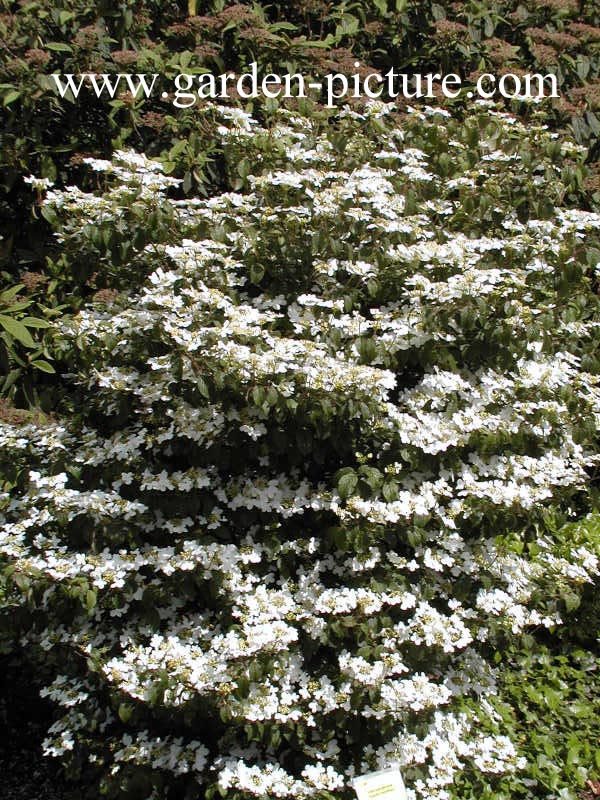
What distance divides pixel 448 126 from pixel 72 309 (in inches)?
66.2

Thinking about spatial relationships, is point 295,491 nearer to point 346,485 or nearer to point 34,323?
point 346,485

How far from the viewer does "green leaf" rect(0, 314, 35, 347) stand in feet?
8.93

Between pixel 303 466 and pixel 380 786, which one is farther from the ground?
pixel 303 466

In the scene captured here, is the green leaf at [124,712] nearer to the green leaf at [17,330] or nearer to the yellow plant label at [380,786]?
the yellow plant label at [380,786]

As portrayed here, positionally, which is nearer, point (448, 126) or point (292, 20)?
point (448, 126)

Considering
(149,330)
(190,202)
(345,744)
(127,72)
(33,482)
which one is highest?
(127,72)

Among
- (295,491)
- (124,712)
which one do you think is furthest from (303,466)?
(124,712)

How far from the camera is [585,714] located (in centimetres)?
292

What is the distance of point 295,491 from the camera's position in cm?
245

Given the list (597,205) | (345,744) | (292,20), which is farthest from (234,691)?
(292,20)

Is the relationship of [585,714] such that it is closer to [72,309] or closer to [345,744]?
[345,744]

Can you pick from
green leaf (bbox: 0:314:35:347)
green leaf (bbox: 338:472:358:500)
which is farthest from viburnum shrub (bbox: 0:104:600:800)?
green leaf (bbox: 0:314:35:347)

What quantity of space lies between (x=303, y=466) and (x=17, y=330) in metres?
1.07

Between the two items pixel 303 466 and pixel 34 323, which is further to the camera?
pixel 34 323
